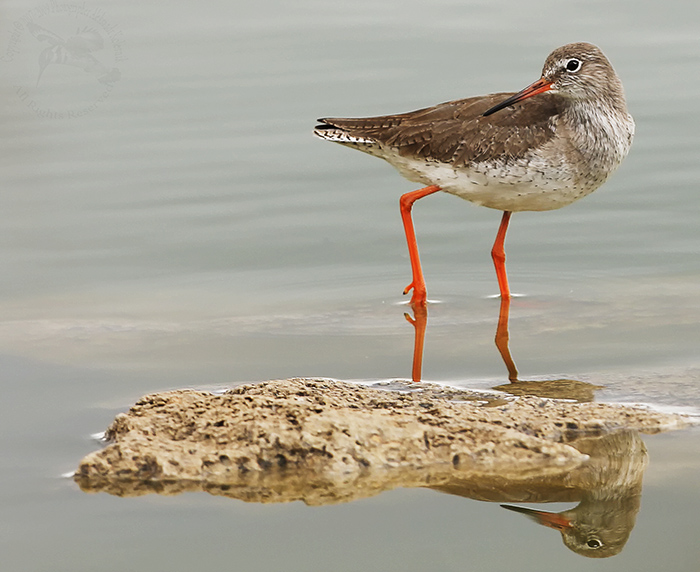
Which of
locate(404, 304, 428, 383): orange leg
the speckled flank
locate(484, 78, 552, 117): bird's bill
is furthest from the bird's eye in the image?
locate(404, 304, 428, 383): orange leg

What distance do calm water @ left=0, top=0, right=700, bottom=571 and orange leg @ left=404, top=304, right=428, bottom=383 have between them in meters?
0.06

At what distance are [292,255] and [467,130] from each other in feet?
6.22

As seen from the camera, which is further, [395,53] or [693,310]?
[395,53]

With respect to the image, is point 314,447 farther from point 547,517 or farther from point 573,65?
point 573,65

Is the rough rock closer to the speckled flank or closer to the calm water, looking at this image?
the calm water

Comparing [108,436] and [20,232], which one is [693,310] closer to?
[108,436]

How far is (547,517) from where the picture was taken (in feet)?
15.9

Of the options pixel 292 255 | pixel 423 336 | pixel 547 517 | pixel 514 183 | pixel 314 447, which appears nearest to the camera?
pixel 547 517

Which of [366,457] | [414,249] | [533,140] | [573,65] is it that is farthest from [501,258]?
[366,457]

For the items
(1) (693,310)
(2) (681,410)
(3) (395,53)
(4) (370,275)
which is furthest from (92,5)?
(2) (681,410)

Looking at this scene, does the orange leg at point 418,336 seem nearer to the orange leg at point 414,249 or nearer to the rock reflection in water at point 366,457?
the orange leg at point 414,249

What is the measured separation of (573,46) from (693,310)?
93.2 inches

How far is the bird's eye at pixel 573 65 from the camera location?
885 centimetres

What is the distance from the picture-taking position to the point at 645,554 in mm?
4570
